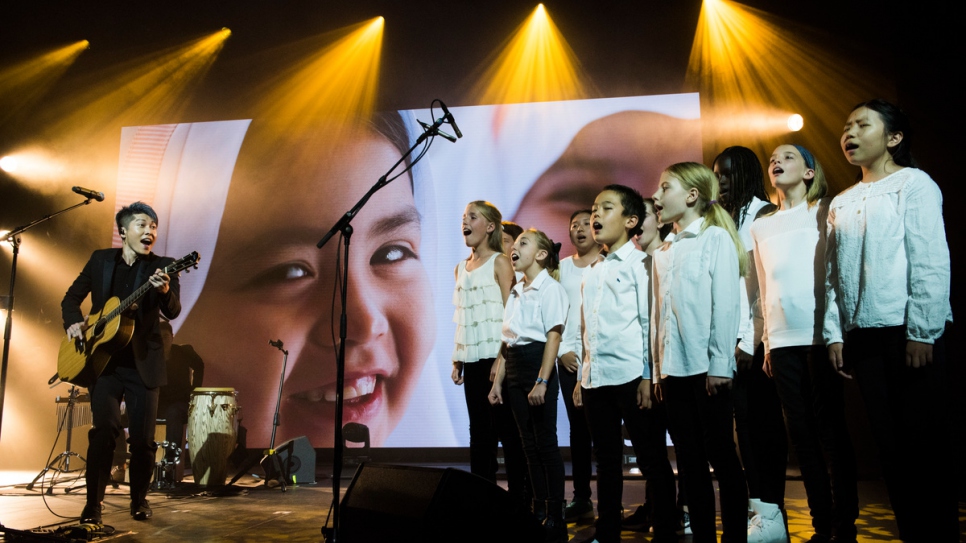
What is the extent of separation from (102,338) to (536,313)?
245cm

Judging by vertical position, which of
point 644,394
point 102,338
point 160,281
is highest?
point 160,281

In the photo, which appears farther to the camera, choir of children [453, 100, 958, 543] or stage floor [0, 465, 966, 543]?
stage floor [0, 465, 966, 543]

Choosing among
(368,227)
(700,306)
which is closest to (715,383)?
(700,306)

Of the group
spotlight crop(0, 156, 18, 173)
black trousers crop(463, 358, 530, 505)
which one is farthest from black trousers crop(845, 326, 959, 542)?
spotlight crop(0, 156, 18, 173)

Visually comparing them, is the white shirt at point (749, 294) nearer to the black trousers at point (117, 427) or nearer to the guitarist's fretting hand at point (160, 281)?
the guitarist's fretting hand at point (160, 281)

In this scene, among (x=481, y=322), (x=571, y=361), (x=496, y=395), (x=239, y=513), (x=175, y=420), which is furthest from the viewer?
(x=175, y=420)

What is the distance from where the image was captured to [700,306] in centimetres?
234

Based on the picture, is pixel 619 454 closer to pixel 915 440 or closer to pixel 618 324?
pixel 618 324

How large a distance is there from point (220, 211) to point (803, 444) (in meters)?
6.01

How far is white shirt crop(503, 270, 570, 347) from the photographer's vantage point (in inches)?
124

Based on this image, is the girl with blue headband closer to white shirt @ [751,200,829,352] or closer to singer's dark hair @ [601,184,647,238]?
white shirt @ [751,200,829,352]

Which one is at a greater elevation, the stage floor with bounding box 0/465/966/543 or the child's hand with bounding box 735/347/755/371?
the child's hand with bounding box 735/347/755/371

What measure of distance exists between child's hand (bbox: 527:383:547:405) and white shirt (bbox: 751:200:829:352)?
0.97 metres

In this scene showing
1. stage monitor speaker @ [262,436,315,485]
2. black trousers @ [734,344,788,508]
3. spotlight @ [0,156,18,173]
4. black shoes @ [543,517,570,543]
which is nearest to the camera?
black trousers @ [734,344,788,508]
